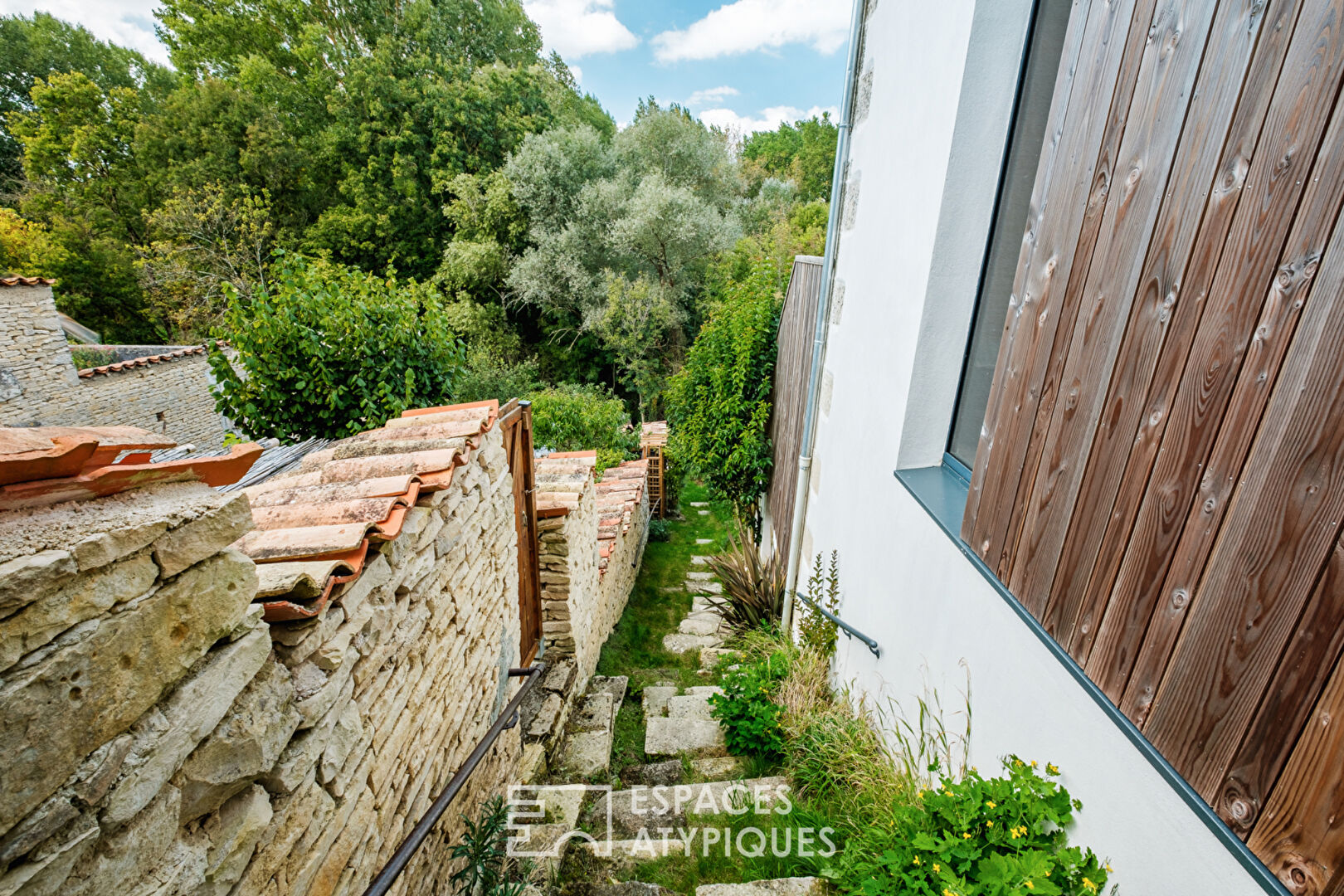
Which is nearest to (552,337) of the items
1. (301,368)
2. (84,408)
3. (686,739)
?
(84,408)

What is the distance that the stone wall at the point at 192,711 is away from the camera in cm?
77

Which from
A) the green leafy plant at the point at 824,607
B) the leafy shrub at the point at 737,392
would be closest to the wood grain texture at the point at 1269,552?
the green leafy plant at the point at 824,607

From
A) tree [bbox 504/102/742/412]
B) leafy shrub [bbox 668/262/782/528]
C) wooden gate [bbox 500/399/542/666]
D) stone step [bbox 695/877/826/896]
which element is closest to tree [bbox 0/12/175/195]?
tree [bbox 504/102/742/412]

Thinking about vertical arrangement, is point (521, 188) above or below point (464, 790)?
above

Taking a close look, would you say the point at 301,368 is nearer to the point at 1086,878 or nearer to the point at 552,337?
the point at 1086,878

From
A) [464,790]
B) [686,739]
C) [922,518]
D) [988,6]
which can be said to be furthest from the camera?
[686,739]

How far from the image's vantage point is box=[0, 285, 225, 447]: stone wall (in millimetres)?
8500

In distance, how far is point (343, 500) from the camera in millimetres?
1797

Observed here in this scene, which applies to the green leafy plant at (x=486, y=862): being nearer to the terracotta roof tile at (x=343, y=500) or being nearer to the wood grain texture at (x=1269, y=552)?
the terracotta roof tile at (x=343, y=500)

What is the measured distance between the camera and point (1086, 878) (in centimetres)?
117

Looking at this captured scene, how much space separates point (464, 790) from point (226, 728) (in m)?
1.46

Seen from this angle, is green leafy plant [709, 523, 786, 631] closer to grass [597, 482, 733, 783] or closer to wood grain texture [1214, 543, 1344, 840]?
grass [597, 482, 733, 783]

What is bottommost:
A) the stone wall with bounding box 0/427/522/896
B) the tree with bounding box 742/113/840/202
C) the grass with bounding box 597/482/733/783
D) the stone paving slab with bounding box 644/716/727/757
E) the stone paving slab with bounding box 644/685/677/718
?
the grass with bounding box 597/482/733/783

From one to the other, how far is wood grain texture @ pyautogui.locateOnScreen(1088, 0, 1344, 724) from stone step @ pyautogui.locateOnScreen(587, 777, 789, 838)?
185 cm
